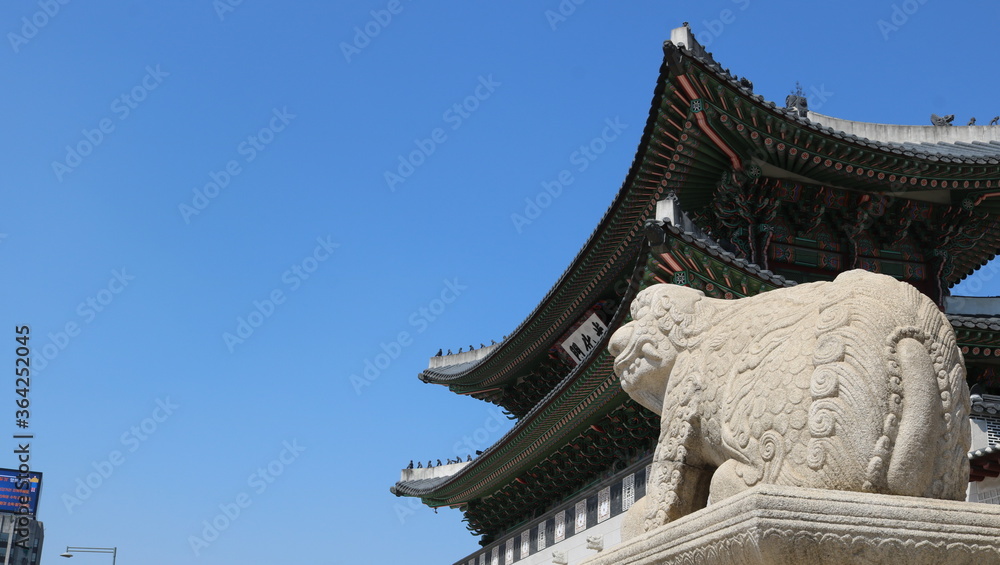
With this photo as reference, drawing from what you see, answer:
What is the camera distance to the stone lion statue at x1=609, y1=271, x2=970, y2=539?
3916 mm

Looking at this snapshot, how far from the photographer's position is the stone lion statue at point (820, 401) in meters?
3.92

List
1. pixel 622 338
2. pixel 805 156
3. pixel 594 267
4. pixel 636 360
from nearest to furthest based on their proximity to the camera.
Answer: pixel 636 360, pixel 622 338, pixel 805 156, pixel 594 267

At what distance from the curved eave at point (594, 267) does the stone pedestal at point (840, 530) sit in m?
11.0

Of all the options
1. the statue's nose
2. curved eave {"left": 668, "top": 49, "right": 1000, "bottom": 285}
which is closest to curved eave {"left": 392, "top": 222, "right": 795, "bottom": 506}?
curved eave {"left": 668, "top": 49, "right": 1000, "bottom": 285}

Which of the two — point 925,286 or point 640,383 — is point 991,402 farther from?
point 640,383

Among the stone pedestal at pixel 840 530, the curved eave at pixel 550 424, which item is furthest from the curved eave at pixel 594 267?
the stone pedestal at pixel 840 530

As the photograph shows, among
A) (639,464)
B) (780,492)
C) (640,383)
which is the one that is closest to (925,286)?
(639,464)

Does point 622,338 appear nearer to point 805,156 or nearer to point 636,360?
point 636,360

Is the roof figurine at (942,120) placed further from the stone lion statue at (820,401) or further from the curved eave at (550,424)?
the stone lion statue at (820,401)

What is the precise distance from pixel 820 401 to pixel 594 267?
17.0 m

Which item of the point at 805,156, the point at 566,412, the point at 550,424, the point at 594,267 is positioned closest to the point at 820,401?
the point at 805,156

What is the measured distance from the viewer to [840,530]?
11.8 feet

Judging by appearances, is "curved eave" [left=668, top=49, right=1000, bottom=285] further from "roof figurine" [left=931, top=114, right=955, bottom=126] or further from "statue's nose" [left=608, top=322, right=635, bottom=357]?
"statue's nose" [left=608, top=322, right=635, bottom=357]

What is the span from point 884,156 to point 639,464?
6.45 meters
